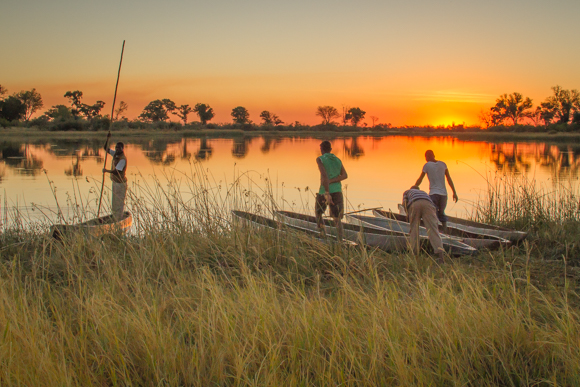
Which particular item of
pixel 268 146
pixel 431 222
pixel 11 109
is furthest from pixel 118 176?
pixel 11 109

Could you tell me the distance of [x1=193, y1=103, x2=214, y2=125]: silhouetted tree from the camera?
116m

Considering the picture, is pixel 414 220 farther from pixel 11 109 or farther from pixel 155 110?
pixel 155 110

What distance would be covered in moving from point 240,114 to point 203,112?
12525mm

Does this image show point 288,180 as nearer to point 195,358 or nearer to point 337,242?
point 337,242

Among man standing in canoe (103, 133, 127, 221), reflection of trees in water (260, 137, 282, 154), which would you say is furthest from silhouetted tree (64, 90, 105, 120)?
man standing in canoe (103, 133, 127, 221)

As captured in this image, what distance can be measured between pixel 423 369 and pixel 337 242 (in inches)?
128

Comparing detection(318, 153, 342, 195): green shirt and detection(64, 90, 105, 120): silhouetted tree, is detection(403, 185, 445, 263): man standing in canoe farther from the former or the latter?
detection(64, 90, 105, 120): silhouetted tree

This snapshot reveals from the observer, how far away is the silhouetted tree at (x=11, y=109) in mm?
70438

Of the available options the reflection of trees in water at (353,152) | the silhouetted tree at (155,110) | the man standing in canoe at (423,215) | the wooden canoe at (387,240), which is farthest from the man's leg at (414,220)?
the silhouetted tree at (155,110)

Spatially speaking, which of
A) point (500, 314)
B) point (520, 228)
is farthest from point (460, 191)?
point (500, 314)

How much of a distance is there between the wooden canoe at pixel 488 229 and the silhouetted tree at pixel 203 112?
11177 centimetres

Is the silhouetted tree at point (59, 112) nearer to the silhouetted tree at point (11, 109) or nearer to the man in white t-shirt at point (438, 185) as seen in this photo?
the silhouetted tree at point (11, 109)

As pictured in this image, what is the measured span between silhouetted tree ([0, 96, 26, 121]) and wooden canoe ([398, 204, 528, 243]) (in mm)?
78242

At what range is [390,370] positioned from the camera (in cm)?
303
